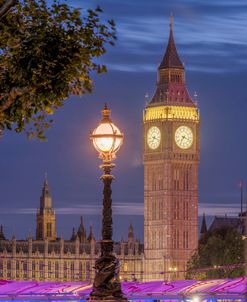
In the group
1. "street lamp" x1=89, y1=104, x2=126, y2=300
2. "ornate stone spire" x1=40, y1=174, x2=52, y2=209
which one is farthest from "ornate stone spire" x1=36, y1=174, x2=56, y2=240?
"street lamp" x1=89, y1=104, x2=126, y2=300

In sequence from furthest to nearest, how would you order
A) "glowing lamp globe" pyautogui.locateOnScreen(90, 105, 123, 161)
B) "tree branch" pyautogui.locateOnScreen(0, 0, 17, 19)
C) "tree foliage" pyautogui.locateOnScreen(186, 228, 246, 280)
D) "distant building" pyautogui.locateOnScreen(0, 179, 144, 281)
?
1. "distant building" pyautogui.locateOnScreen(0, 179, 144, 281)
2. "tree foliage" pyautogui.locateOnScreen(186, 228, 246, 280)
3. "glowing lamp globe" pyautogui.locateOnScreen(90, 105, 123, 161)
4. "tree branch" pyautogui.locateOnScreen(0, 0, 17, 19)

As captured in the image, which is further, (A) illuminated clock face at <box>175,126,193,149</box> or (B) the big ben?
(A) illuminated clock face at <box>175,126,193,149</box>

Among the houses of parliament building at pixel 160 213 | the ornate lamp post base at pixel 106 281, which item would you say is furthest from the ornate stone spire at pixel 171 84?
the ornate lamp post base at pixel 106 281

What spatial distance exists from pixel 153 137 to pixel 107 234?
130024 millimetres

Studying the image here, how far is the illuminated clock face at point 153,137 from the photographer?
495 ft

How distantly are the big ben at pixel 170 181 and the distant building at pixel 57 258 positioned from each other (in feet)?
15.6

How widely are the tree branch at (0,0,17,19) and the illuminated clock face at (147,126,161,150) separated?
134281mm

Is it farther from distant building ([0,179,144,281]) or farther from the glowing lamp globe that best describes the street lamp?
distant building ([0,179,144,281])

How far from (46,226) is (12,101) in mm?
152244

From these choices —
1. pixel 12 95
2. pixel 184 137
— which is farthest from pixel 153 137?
pixel 12 95

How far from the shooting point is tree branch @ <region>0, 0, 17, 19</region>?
16.0 meters

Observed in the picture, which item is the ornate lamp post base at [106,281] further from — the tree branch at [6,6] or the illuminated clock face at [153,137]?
the illuminated clock face at [153,137]

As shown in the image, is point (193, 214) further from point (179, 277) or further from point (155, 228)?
point (179, 277)

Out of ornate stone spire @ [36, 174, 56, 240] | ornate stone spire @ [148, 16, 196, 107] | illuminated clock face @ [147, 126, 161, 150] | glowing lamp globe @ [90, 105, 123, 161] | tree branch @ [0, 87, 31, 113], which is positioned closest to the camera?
tree branch @ [0, 87, 31, 113]
